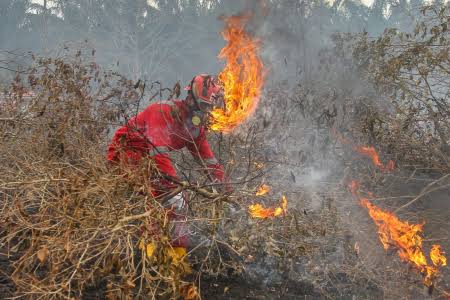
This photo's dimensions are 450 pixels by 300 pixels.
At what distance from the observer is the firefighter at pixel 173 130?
3.62 meters

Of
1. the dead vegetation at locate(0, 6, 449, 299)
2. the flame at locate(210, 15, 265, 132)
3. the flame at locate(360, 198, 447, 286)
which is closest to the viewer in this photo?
the dead vegetation at locate(0, 6, 449, 299)

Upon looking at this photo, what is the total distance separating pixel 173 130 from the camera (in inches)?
156

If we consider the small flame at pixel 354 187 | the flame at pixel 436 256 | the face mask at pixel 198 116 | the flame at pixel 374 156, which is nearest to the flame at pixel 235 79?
the face mask at pixel 198 116

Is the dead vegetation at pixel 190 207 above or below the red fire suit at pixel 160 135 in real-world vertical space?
below

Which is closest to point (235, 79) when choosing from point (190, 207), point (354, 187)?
point (190, 207)

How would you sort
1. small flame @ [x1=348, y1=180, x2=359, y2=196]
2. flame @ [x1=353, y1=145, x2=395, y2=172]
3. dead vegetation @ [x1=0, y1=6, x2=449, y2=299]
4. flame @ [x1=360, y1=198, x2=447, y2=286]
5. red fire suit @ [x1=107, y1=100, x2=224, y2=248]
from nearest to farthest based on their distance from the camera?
dead vegetation @ [x1=0, y1=6, x2=449, y2=299] → red fire suit @ [x1=107, y1=100, x2=224, y2=248] → flame @ [x1=360, y1=198, x2=447, y2=286] → small flame @ [x1=348, y1=180, x2=359, y2=196] → flame @ [x1=353, y1=145, x2=395, y2=172]

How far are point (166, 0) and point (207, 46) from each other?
4.15 metres

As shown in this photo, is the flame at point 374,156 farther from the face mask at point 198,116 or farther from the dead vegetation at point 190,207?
the face mask at point 198,116

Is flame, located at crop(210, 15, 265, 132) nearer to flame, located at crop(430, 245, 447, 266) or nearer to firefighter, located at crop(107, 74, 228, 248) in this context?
firefighter, located at crop(107, 74, 228, 248)

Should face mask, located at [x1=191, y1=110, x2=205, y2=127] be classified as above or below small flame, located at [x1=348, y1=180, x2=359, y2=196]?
above

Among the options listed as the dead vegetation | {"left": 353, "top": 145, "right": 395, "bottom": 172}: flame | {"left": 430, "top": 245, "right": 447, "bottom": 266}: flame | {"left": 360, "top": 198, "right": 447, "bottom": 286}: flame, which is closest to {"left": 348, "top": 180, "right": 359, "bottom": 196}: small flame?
the dead vegetation

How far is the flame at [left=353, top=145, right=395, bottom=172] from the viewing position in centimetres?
720

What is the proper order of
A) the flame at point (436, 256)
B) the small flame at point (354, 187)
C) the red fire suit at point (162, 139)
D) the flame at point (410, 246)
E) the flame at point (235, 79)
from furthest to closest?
the small flame at point (354, 187) → the flame at point (235, 79) → the flame at point (436, 256) → the flame at point (410, 246) → the red fire suit at point (162, 139)

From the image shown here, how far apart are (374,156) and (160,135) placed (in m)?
5.27
